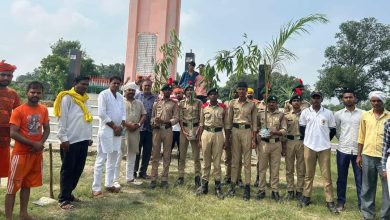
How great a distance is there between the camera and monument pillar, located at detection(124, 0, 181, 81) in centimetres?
1191

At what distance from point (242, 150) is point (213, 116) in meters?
0.76

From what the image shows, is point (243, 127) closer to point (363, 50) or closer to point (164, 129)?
point (164, 129)

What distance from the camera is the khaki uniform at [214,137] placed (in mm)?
5785

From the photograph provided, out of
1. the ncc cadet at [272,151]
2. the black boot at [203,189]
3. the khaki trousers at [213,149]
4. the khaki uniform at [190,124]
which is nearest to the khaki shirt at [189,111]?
the khaki uniform at [190,124]

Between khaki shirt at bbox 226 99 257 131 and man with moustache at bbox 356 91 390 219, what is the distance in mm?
1635

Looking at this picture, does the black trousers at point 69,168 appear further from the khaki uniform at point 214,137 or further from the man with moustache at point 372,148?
the man with moustache at point 372,148

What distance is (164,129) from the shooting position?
6188mm

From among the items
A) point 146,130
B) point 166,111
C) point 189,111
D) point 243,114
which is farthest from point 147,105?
point 243,114

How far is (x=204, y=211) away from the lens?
4832 mm

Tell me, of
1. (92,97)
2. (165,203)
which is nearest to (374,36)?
(92,97)

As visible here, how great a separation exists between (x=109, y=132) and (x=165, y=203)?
1.38 meters

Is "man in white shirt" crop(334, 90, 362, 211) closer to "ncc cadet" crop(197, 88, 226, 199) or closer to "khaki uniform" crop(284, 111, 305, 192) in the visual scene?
"khaki uniform" crop(284, 111, 305, 192)

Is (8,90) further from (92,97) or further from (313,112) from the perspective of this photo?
(92,97)

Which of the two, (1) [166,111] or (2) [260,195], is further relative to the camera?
(1) [166,111]
